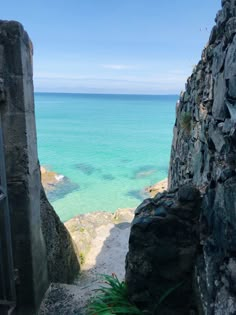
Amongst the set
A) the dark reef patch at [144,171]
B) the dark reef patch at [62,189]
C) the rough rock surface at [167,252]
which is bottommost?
the dark reef patch at [62,189]

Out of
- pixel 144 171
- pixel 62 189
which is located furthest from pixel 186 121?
pixel 144 171

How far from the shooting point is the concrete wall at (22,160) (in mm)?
2768

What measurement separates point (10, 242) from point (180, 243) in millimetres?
1780

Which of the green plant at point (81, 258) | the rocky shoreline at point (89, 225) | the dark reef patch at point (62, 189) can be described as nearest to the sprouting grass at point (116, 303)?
the green plant at point (81, 258)

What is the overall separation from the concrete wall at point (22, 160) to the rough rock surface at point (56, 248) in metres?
0.72

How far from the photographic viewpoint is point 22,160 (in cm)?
303

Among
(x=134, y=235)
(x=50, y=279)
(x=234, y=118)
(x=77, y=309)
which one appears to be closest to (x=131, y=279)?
(x=134, y=235)

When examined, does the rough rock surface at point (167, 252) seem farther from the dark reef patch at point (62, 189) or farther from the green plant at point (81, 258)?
the dark reef patch at point (62, 189)

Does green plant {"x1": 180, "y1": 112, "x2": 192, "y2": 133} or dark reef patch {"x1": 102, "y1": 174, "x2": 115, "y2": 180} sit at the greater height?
green plant {"x1": 180, "y1": 112, "x2": 192, "y2": 133}

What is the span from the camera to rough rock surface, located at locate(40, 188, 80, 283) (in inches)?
168

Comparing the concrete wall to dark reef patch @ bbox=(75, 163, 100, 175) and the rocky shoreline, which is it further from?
dark reef patch @ bbox=(75, 163, 100, 175)

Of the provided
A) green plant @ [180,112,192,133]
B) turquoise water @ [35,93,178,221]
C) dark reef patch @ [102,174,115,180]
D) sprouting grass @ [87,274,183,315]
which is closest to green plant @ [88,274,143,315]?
sprouting grass @ [87,274,183,315]

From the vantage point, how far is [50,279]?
164 inches

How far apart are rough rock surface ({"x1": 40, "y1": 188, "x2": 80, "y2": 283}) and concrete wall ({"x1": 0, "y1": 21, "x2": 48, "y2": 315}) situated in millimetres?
722
